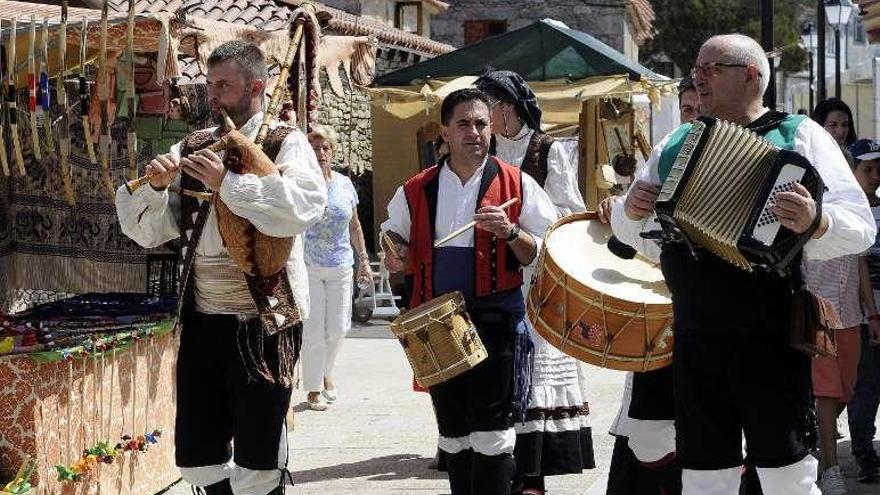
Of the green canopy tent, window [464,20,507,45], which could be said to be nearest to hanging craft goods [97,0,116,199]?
the green canopy tent

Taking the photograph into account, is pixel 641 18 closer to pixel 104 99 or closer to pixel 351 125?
pixel 351 125

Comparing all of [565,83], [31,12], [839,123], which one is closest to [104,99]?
[31,12]

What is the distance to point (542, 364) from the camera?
7660 mm

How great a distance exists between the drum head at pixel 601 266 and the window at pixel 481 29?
2942cm

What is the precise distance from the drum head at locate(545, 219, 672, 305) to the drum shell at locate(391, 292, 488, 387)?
1.36 ft

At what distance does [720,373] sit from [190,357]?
1.93 m

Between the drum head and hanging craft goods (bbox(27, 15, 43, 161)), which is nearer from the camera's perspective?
the drum head

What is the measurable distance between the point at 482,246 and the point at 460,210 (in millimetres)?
201

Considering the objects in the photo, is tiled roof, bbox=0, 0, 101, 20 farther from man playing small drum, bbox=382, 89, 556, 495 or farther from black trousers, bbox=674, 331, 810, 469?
black trousers, bbox=674, 331, 810, 469

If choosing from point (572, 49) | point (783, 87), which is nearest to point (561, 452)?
point (572, 49)

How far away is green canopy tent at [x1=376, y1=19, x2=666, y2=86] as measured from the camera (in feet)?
41.1

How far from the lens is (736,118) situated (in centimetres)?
531

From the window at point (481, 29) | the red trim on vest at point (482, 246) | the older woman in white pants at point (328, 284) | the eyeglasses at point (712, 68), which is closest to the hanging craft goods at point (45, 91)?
the red trim on vest at point (482, 246)

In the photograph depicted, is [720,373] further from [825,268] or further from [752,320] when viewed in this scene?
[825,268]
